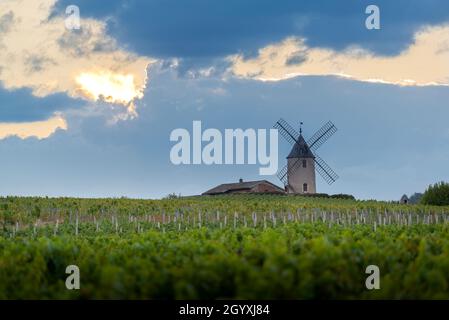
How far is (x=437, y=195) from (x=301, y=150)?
18356mm

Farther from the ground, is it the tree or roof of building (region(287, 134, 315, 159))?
roof of building (region(287, 134, 315, 159))

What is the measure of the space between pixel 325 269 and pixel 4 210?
1915 inches

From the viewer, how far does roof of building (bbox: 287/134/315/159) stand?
3846 inches

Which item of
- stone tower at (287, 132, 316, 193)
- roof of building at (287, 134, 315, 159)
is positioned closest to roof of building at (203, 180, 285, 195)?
stone tower at (287, 132, 316, 193)

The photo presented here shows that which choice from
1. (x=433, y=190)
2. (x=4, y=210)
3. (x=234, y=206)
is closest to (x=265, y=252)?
(x=4, y=210)

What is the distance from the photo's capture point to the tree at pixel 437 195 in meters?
88.5

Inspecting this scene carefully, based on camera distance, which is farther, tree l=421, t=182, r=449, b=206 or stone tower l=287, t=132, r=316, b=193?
stone tower l=287, t=132, r=316, b=193

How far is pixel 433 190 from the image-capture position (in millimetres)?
89812

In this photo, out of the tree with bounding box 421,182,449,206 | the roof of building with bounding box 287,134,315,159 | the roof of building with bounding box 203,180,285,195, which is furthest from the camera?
the roof of building with bounding box 203,180,285,195

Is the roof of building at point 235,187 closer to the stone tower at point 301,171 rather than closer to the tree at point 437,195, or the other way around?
the stone tower at point 301,171

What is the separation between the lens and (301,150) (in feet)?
322

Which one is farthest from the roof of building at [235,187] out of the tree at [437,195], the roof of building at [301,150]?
the tree at [437,195]

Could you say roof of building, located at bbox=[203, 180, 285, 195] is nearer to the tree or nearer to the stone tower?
the stone tower

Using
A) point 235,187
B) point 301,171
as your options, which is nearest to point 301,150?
point 301,171
